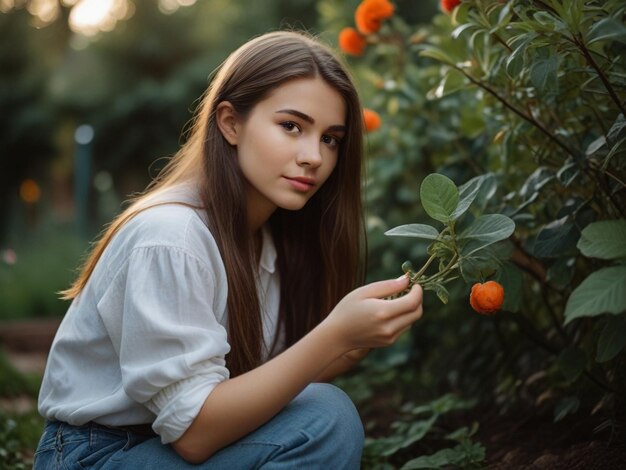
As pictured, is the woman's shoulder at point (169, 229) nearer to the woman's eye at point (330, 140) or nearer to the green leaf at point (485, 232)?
the woman's eye at point (330, 140)

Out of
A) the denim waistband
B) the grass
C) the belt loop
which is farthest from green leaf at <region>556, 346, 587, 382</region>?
the grass

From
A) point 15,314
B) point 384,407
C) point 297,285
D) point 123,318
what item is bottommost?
point 15,314

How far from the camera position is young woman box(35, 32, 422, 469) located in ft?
4.38

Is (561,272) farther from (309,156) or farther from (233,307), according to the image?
(233,307)

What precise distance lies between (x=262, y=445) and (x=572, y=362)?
724mm

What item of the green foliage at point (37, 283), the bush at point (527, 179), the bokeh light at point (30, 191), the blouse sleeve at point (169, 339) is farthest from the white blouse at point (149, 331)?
the bokeh light at point (30, 191)

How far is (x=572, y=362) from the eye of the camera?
5.40 ft

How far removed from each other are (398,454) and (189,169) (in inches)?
38.3

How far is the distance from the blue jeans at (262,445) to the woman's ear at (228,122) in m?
0.58

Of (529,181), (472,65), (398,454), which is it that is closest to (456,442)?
(398,454)

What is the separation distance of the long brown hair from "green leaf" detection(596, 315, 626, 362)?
0.70 metres

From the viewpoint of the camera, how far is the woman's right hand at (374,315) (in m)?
1.29

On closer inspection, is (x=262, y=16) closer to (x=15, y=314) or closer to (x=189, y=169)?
(x=15, y=314)

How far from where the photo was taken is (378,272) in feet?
9.83
